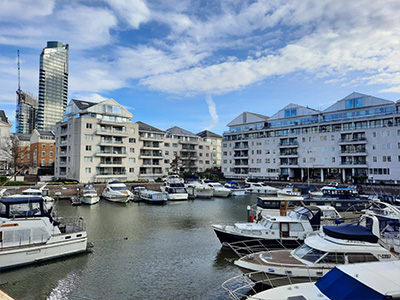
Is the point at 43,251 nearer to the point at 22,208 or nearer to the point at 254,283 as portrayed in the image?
the point at 22,208

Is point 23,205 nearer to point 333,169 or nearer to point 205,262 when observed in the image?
point 205,262

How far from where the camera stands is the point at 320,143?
243ft

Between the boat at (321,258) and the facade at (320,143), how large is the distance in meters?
56.2

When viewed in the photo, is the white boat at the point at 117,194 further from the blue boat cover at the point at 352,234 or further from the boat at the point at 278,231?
the blue boat cover at the point at 352,234

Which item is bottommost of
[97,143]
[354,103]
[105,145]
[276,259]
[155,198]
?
[276,259]

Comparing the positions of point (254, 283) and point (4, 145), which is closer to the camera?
point (254, 283)

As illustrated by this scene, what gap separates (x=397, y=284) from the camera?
9.77 meters

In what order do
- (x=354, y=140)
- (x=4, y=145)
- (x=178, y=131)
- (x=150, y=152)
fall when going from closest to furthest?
(x=354, y=140) → (x=150, y=152) → (x=4, y=145) → (x=178, y=131)

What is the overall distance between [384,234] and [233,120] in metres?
79.3

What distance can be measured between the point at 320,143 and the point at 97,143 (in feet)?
183

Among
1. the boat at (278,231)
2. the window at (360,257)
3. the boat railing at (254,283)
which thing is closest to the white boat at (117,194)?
the boat at (278,231)

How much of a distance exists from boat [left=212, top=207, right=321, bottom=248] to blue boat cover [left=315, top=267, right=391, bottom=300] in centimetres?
1046

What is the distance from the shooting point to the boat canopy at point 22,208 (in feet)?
68.1

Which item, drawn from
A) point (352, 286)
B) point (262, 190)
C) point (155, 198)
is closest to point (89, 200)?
point (155, 198)
